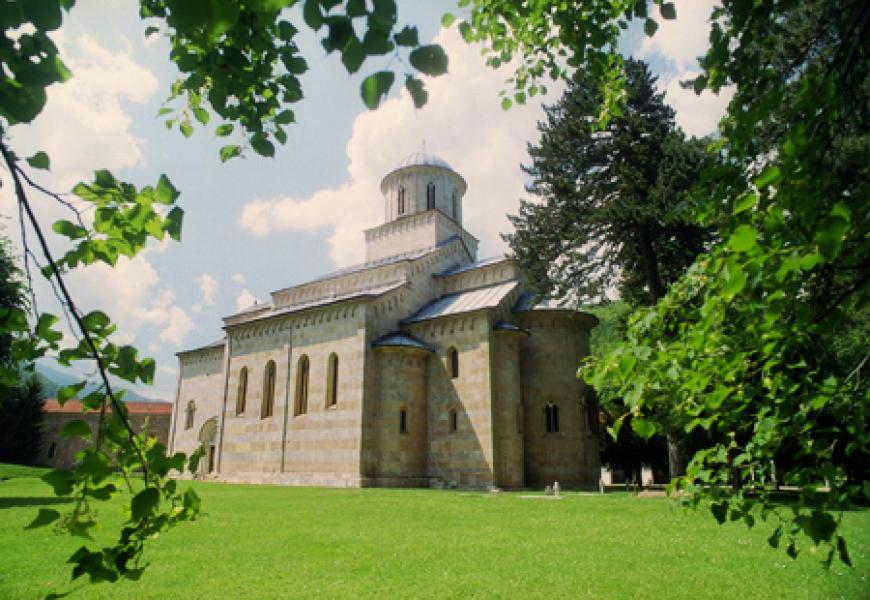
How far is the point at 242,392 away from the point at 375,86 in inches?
975

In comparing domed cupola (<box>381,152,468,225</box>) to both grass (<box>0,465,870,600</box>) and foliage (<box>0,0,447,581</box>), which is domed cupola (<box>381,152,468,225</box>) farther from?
foliage (<box>0,0,447,581</box>)

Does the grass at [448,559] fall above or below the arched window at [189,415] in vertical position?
below

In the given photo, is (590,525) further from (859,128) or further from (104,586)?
(859,128)

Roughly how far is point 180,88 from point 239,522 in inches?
311

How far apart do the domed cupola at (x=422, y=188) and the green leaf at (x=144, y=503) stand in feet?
87.2

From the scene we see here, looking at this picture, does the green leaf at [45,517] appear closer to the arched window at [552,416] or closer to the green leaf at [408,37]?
the green leaf at [408,37]

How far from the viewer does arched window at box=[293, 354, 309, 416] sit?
22016 millimetres

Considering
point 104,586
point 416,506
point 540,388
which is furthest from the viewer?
point 540,388

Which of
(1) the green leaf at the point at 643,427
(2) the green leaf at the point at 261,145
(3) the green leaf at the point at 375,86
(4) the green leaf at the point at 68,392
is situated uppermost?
(2) the green leaf at the point at 261,145

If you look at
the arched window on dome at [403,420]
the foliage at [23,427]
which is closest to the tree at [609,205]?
the arched window on dome at [403,420]

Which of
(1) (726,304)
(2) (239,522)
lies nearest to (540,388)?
(2) (239,522)

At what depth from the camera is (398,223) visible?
27953 millimetres

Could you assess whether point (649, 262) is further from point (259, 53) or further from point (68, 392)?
point (68, 392)

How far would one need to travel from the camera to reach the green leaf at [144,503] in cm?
179
